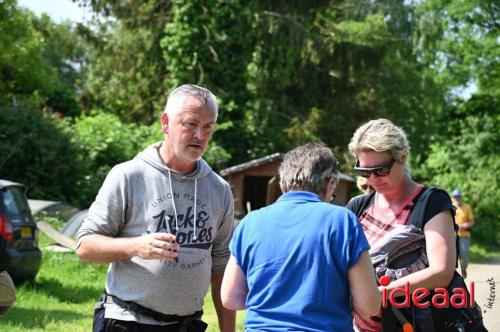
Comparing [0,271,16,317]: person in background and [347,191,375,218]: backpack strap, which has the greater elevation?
[347,191,375,218]: backpack strap

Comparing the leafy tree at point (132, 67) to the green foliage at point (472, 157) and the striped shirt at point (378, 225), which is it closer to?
the green foliage at point (472, 157)

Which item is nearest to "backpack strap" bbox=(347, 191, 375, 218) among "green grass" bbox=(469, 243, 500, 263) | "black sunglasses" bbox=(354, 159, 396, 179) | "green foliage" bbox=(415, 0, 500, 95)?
"black sunglasses" bbox=(354, 159, 396, 179)

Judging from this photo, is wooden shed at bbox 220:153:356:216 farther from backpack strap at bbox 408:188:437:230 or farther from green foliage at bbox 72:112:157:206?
backpack strap at bbox 408:188:437:230

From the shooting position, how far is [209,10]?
32.7 meters

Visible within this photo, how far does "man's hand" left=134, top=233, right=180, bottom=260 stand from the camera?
370cm

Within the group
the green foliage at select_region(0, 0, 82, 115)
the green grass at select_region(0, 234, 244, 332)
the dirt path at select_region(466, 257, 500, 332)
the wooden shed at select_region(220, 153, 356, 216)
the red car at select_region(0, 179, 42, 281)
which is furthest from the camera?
the green foliage at select_region(0, 0, 82, 115)

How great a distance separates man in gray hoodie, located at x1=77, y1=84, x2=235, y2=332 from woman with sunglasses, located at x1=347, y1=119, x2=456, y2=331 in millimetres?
780

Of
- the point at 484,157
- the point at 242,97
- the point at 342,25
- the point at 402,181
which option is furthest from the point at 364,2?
the point at 402,181

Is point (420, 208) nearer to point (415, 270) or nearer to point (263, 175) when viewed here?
point (415, 270)

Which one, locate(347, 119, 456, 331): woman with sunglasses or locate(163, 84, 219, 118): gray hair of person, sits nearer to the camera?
locate(347, 119, 456, 331): woman with sunglasses

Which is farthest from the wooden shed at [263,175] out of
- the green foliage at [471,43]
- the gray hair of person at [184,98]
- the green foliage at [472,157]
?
the gray hair of person at [184,98]

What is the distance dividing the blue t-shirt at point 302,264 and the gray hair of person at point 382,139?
27.0 inches

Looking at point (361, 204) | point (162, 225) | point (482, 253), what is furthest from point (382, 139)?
point (482, 253)

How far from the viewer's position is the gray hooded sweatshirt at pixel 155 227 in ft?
13.2
